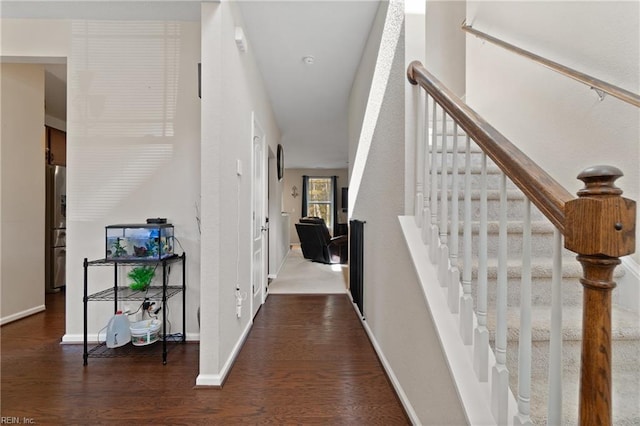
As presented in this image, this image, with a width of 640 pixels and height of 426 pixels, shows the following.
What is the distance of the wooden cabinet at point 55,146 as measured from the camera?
403 centimetres

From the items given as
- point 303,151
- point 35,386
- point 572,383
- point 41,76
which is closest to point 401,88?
point 572,383

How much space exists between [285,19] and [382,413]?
113 inches

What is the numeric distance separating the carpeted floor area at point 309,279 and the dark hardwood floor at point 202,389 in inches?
53.9

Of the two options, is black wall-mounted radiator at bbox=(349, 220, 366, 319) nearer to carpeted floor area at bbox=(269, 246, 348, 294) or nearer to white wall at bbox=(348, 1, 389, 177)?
carpeted floor area at bbox=(269, 246, 348, 294)

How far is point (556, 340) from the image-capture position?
2.23ft

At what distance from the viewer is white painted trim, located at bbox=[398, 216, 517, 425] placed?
0.91m

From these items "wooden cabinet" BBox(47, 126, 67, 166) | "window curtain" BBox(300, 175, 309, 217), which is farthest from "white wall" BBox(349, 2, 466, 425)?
"window curtain" BBox(300, 175, 309, 217)

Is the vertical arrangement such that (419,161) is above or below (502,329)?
above

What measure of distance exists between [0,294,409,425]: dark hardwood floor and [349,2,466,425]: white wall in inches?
9.7

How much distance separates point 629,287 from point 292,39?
2929 mm

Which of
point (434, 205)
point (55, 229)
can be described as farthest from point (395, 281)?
point (55, 229)

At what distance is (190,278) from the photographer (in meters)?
2.42

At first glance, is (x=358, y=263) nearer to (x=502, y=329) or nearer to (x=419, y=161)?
(x=419, y=161)

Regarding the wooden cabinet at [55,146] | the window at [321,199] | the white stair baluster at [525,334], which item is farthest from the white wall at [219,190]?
the window at [321,199]
